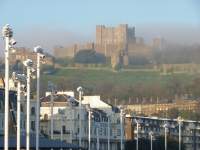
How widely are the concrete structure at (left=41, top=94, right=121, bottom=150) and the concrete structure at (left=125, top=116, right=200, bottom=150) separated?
13.9 m

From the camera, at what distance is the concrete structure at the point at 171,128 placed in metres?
174

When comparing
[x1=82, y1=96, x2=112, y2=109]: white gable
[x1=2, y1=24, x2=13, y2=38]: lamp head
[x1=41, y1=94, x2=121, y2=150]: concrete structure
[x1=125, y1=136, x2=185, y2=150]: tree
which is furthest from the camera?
[x1=82, y1=96, x2=112, y2=109]: white gable

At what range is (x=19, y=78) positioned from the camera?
68.3m

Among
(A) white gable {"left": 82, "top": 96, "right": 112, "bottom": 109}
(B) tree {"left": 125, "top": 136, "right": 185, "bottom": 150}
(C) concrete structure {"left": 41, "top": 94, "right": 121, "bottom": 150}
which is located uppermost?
(A) white gable {"left": 82, "top": 96, "right": 112, "bottom": 109}

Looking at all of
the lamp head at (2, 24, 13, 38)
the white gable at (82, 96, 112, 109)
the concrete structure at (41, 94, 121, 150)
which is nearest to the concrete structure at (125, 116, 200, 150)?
the white gable at (82, 96, 112, 109)

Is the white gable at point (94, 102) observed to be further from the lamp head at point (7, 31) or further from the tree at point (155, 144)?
the lamp head at point (7, 31)

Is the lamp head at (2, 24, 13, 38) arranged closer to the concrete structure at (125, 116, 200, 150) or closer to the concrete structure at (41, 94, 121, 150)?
the concrete structure at (41, 94, 121, 150)

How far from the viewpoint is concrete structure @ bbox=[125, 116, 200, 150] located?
6831 inches

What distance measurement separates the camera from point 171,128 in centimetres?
18625

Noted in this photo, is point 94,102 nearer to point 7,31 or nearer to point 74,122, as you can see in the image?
point 74,122

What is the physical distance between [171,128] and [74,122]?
173 ft

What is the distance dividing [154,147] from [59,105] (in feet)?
44.1

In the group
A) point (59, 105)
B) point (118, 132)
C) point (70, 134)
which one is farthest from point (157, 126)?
point (70, 134)

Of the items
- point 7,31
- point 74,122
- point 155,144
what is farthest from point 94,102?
point 7,31
